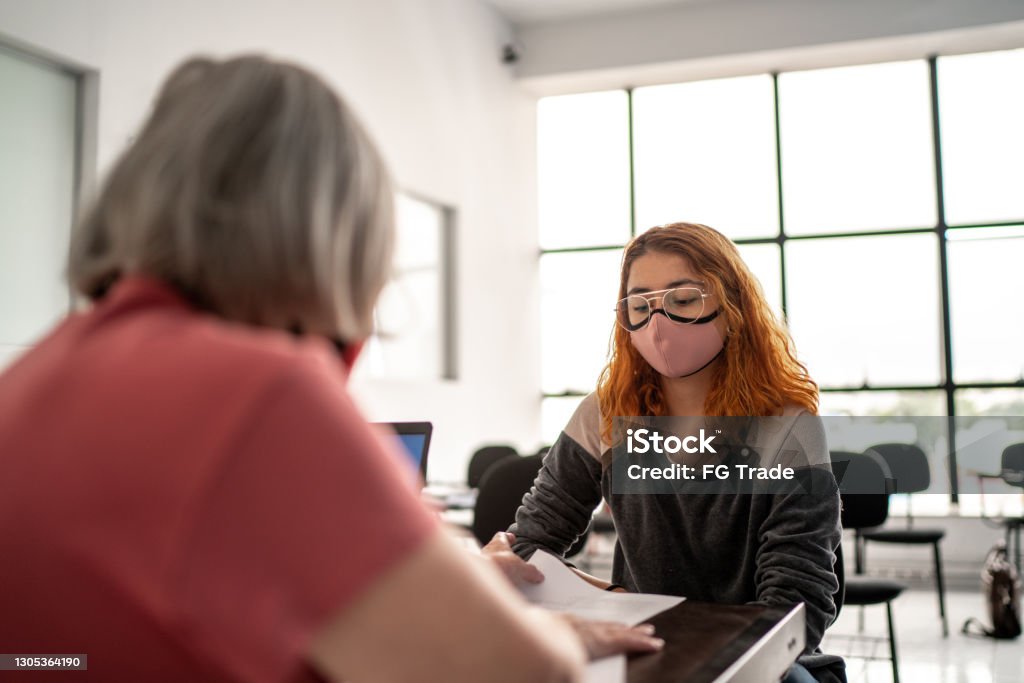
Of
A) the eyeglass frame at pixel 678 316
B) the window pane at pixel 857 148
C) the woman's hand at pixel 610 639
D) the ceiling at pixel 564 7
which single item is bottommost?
the woman's hand at pixel 610 639

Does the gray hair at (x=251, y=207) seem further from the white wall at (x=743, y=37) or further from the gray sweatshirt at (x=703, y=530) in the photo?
the white wall at (x=743, y=37)

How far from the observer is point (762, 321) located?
5.71ft

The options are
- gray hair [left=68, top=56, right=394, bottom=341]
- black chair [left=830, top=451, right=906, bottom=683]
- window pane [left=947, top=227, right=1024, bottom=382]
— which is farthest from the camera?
window pane [left=947, top=227, right=1024, bottom=382]

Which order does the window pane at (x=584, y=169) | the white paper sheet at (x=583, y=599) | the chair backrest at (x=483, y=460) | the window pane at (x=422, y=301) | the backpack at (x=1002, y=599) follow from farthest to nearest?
the window pane at (x=584, y=169) → the window pane at (x=422, y=301) → the chair backrest at (x=483, y=460) → the backpack at (x=1002, y=599) → the white paper sheet at (x=583, y=599)

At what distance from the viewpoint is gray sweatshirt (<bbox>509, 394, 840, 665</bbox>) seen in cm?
142

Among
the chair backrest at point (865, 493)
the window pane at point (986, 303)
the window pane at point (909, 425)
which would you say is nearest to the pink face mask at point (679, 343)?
the chair backrest at point (865, 493)

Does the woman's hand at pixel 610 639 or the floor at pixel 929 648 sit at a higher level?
the woman's hand at pixel 610 639

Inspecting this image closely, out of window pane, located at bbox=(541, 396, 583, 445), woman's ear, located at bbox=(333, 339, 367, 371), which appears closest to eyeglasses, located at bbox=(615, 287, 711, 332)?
woman's ear, located at bbox=(333, 339, 367, 371)

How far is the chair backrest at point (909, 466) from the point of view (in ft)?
16.0

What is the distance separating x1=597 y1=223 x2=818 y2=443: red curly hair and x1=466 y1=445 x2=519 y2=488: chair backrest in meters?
3.29

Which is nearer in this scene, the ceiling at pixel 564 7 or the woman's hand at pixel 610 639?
the woman's hand at pixel 610 639

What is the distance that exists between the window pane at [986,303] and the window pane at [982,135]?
167mm

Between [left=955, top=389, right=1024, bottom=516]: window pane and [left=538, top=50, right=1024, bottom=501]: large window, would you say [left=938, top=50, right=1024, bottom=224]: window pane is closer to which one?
[left=538, top=50, right=1024, bottom=501]: large window

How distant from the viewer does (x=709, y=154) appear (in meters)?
7.56
